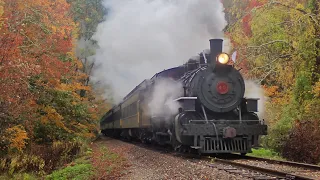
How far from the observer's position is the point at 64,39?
683 inches

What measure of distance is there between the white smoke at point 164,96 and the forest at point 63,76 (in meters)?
2.55

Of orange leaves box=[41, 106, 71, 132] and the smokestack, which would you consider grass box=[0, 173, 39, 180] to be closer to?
orange leaves box=[41, 106, 71, 132]

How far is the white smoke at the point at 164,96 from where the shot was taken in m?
12.9

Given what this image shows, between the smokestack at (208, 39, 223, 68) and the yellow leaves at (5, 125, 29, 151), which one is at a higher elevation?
the smokestack at (208, 39, 223, 68)

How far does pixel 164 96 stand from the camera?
13602mm

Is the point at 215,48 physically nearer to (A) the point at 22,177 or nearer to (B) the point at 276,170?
(B) the point at 276,170

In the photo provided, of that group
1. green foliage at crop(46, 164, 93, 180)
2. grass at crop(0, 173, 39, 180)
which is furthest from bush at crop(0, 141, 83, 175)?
green foliage at crop(46, 164, 93, 180)

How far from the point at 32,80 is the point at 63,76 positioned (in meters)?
2.96

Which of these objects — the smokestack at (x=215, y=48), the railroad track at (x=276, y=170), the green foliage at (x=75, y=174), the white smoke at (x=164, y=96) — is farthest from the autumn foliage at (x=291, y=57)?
the green foliage at (x=75, y=174)

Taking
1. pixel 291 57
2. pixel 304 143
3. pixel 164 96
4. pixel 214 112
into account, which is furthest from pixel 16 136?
pixel 291 57

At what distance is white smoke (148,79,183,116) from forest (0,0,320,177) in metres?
2.55

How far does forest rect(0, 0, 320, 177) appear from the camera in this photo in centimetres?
1129

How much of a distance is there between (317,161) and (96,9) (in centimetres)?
2372

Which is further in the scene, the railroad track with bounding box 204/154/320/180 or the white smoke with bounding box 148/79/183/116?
the white smoke with bounding box 148/79/183/116
